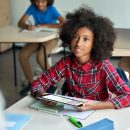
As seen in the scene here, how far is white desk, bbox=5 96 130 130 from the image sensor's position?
1273mm

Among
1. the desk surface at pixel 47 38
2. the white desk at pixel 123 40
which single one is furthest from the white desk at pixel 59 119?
the white desk at pixel 123 40

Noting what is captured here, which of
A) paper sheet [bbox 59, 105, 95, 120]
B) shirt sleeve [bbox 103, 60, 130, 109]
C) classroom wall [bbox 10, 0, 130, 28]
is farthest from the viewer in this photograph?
classroom wall [bbox 10, 0, 130, 28]

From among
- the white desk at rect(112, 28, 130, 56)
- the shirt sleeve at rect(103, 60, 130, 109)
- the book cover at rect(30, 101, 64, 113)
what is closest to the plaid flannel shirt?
the shirt sleeve at rect(103, 60, 130, 109)

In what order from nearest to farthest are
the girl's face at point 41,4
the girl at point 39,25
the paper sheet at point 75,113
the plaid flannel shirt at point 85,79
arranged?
the paper sheet at point 75,113 < the plaid flannel shirt at point 85,79 < the girl at point 39,25 < the girl's face at point 41,4

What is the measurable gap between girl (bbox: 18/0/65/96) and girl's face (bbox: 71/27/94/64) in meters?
1.79

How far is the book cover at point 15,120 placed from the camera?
4.12 ft

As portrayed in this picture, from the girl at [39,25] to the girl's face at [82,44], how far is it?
1.79m

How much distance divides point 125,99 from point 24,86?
2.38 meters

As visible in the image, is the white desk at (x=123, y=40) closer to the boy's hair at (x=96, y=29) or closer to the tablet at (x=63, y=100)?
the boy's hair at (x=96, y=29)

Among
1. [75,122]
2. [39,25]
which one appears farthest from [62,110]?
[39,25]

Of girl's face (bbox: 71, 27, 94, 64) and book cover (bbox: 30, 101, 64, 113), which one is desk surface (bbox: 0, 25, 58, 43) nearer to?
girl's face (bbox: 71, 27, 94, 64)

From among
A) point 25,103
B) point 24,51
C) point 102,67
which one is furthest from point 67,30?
point 24,51

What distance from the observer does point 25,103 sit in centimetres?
156

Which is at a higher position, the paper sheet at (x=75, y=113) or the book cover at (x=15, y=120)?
the paper sheet at (x=75, y=113)
